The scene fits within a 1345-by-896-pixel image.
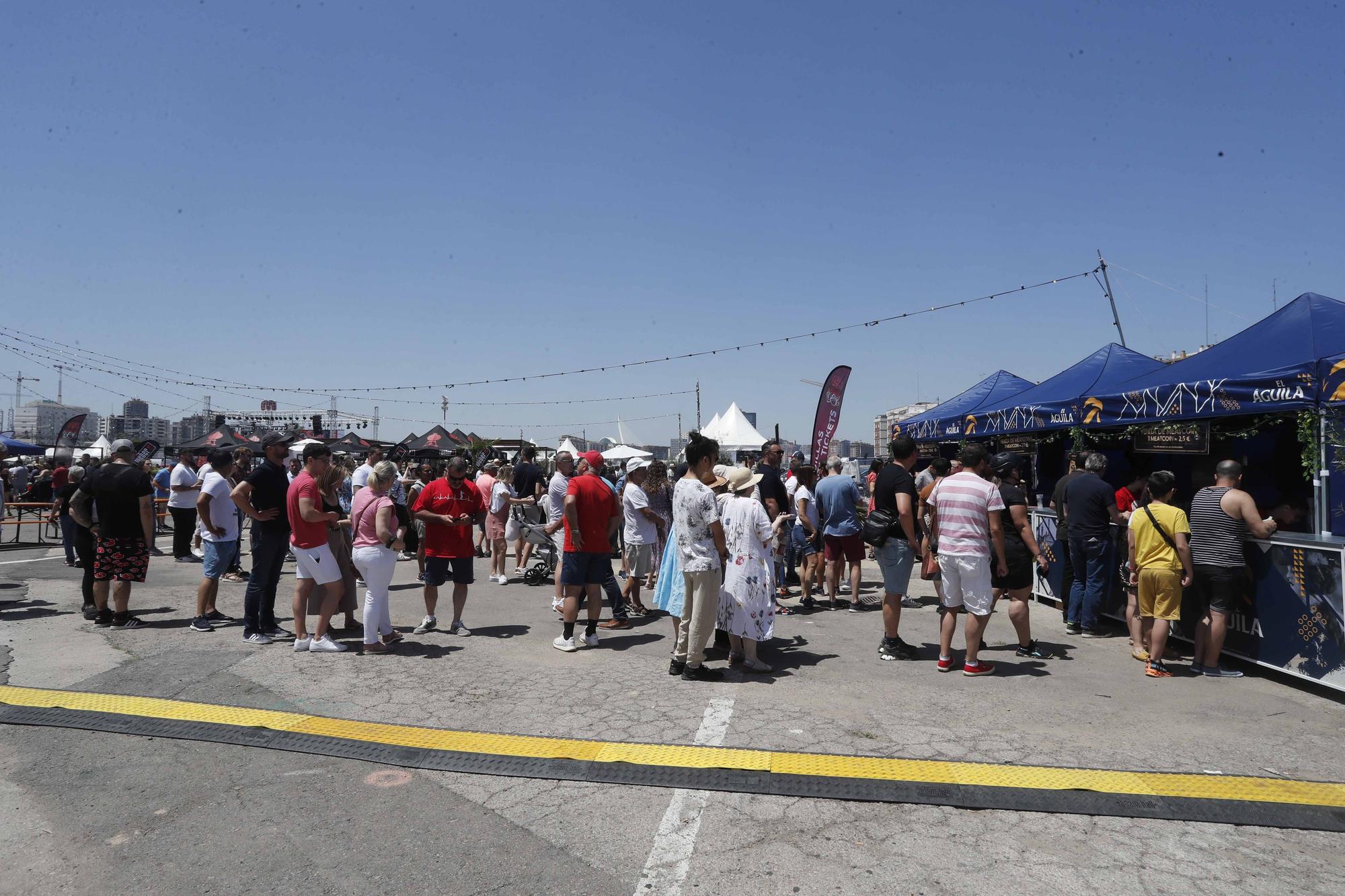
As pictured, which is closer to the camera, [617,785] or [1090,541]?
[617,785]

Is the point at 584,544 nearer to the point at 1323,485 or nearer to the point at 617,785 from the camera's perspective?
the point at 617,785

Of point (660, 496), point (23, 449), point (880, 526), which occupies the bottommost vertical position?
point (880, 526)

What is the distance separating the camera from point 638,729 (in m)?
4.82

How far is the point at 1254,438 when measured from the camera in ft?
30.3

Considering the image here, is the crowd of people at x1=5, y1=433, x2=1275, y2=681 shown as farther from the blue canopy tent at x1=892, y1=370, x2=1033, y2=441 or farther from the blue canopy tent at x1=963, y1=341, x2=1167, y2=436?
the blue canopy tent at x1=892, y1=370, x2=1033, y2=441

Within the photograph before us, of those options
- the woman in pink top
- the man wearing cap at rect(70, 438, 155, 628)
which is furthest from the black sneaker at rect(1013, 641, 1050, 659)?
the man wearing cap at rect(70, 438, 155, 628)

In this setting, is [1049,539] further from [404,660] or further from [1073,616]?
[404,660]

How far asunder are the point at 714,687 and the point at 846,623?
9.50 feet

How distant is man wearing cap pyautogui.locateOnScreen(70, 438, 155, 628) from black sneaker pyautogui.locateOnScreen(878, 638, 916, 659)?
21.0 feet

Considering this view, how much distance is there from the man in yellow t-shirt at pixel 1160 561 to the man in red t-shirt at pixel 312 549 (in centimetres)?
642

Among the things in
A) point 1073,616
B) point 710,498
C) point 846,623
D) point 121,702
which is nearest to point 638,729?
point 710,498

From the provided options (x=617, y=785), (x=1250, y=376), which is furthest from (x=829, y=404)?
(x=617, y=785)

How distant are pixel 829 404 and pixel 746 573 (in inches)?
541

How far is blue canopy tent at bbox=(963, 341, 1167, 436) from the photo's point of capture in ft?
32.9
